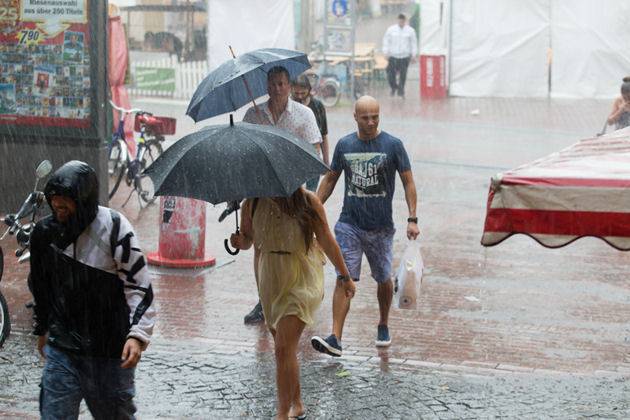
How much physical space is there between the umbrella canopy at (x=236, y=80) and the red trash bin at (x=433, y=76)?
64.3ft

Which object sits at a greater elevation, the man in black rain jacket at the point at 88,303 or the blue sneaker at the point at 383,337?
the man in black rain jacket at the point at 88,303

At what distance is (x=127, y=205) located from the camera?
12117 millimetres

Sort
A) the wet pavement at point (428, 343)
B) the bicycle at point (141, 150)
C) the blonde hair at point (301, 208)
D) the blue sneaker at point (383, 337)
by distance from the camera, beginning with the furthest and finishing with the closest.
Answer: the bicycle at point (141, 150), the blue sneaker at point (383, 337), the wet pavement at point (428, 343), the blonde hair at point (301, 208)

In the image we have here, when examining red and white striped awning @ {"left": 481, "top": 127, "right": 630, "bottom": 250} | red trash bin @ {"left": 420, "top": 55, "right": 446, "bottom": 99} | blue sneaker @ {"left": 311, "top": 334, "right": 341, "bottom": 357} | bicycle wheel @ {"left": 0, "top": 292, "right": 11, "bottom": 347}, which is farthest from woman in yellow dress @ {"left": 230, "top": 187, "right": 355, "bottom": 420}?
red trash bin @ {"left": 420, "top": 55, "right": 446, "bottom": 99}

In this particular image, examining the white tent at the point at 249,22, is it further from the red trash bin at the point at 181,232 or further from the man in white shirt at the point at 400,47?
the red trash bin at the point at 181,232

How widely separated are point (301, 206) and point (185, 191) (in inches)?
26.1

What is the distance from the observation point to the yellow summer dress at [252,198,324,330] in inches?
206

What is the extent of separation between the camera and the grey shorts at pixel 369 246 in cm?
678

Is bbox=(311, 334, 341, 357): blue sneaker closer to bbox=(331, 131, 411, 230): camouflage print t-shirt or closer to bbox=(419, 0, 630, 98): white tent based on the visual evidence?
bbox=(331, 131, 411, 230): camouflage print t-shirt

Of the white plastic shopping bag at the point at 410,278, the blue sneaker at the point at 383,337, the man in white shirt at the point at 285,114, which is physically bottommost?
the blue sneaker at the point at 383,337

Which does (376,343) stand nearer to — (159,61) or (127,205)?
(127,205)

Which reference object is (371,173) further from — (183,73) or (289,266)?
(183,73)

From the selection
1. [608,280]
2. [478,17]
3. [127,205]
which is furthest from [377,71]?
[608,280]

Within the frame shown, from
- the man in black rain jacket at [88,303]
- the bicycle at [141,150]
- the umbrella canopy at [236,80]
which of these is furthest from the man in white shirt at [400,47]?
the man in black rain jacket at [88,303]
